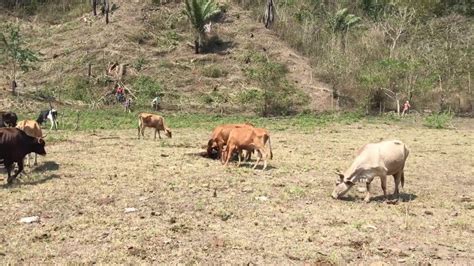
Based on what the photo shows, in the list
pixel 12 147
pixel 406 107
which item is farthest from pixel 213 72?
pixel 12 147

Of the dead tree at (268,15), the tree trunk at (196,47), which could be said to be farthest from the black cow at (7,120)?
the dead tree at (268,15)

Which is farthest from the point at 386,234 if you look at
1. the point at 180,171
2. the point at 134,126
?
the point at 134,126

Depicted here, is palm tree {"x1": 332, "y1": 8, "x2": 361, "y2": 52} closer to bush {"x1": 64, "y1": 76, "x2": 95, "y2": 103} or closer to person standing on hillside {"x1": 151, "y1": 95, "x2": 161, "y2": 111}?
person standing on hillside {"x1": 151, "y1": 95, "x2": 161, "y2": 111}

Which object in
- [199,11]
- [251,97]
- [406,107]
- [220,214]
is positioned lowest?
[220,214]

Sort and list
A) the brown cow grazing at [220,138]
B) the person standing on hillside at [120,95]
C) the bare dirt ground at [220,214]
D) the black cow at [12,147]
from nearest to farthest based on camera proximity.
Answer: the bare dirt ground at [220,214] → the black cow at [12,147] → the brown cow grazing at [220,138] → the person standing on hillside at [120,95]

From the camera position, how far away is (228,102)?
3984 centimetres

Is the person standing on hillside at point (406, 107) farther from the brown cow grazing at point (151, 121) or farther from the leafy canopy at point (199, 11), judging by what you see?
the brown cow grazing at point (151, 121)

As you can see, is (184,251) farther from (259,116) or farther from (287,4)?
(287,4)

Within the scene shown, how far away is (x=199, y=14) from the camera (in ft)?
146

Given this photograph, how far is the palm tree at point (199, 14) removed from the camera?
145 ft

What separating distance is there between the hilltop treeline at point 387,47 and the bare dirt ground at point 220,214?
24225 mm

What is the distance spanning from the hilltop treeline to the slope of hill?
2.04m

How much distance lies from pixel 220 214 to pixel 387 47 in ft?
133

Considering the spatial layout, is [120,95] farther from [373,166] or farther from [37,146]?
[373,166]
